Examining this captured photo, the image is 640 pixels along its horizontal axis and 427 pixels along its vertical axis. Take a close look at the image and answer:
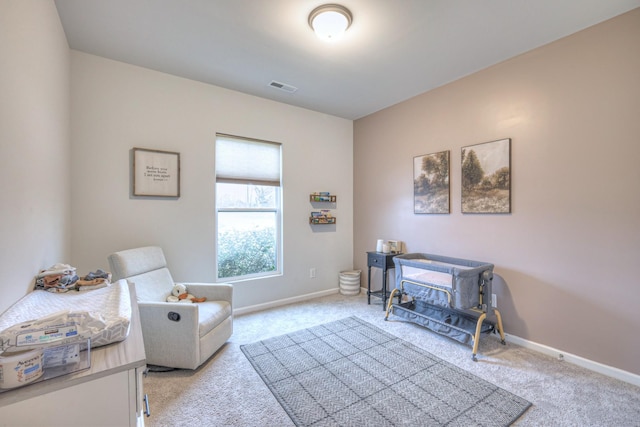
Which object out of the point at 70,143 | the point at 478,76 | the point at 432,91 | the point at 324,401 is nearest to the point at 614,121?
the point at 478,76

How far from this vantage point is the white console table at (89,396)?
0.75 meters

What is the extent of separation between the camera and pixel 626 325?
80.7 inches

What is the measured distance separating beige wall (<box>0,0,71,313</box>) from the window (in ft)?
4.67

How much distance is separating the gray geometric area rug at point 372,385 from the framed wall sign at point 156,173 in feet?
5.89

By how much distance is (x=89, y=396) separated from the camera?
835 millimetres

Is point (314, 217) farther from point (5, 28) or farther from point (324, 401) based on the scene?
point (5, 28)

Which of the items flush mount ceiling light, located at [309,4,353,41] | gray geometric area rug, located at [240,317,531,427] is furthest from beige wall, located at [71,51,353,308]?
flush mount ceiling light, located at [309,4,353,41]

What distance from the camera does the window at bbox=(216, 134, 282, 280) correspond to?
336cm

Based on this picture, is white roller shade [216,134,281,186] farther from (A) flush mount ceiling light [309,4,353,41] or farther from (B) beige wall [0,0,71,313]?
(A) flush mount ceiling light [309,4,353,41]

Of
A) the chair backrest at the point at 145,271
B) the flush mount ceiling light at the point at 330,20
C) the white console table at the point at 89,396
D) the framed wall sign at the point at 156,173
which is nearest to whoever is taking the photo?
the white console table at the point at 89,396

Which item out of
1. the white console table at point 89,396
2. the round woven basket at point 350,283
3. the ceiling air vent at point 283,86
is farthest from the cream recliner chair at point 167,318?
the ceiling air vent at point 283,86

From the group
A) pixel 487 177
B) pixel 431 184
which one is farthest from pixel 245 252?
pixel 487 177

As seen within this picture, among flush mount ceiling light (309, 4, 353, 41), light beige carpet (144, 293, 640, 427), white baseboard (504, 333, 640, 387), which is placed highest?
flush mount ceiling light (309, 4, 353, 41)

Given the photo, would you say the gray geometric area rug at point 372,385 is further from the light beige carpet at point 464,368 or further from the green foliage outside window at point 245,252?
the green foliage outside window at point 245,252
